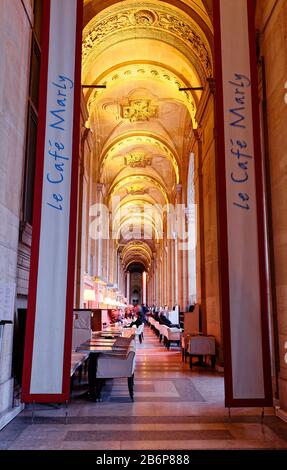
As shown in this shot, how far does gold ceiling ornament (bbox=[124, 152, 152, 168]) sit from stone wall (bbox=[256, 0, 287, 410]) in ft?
51.1

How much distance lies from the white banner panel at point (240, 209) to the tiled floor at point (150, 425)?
504 mm

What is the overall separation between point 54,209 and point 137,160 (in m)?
17.4

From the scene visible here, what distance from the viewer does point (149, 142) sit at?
19.2m

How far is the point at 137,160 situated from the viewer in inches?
872

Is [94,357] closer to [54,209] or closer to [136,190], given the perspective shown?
[54,209]

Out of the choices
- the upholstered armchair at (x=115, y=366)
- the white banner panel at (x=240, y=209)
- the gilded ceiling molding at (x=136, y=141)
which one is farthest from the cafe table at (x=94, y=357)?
the gilded ceiling molding at (x=136, y=141)

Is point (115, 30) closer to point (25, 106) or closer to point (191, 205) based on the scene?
point (25, 106)

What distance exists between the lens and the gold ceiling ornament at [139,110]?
15.9 metres

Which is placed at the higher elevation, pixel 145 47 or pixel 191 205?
pixel 145 47

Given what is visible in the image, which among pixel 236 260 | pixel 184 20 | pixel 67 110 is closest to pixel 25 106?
pixel 67 110

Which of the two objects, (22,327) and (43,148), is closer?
(43,148)

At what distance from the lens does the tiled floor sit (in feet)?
13.7

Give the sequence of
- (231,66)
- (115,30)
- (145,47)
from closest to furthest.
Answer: (231,66) < (115,30) < (145,47)

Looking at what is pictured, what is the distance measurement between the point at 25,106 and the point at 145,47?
7.44m
